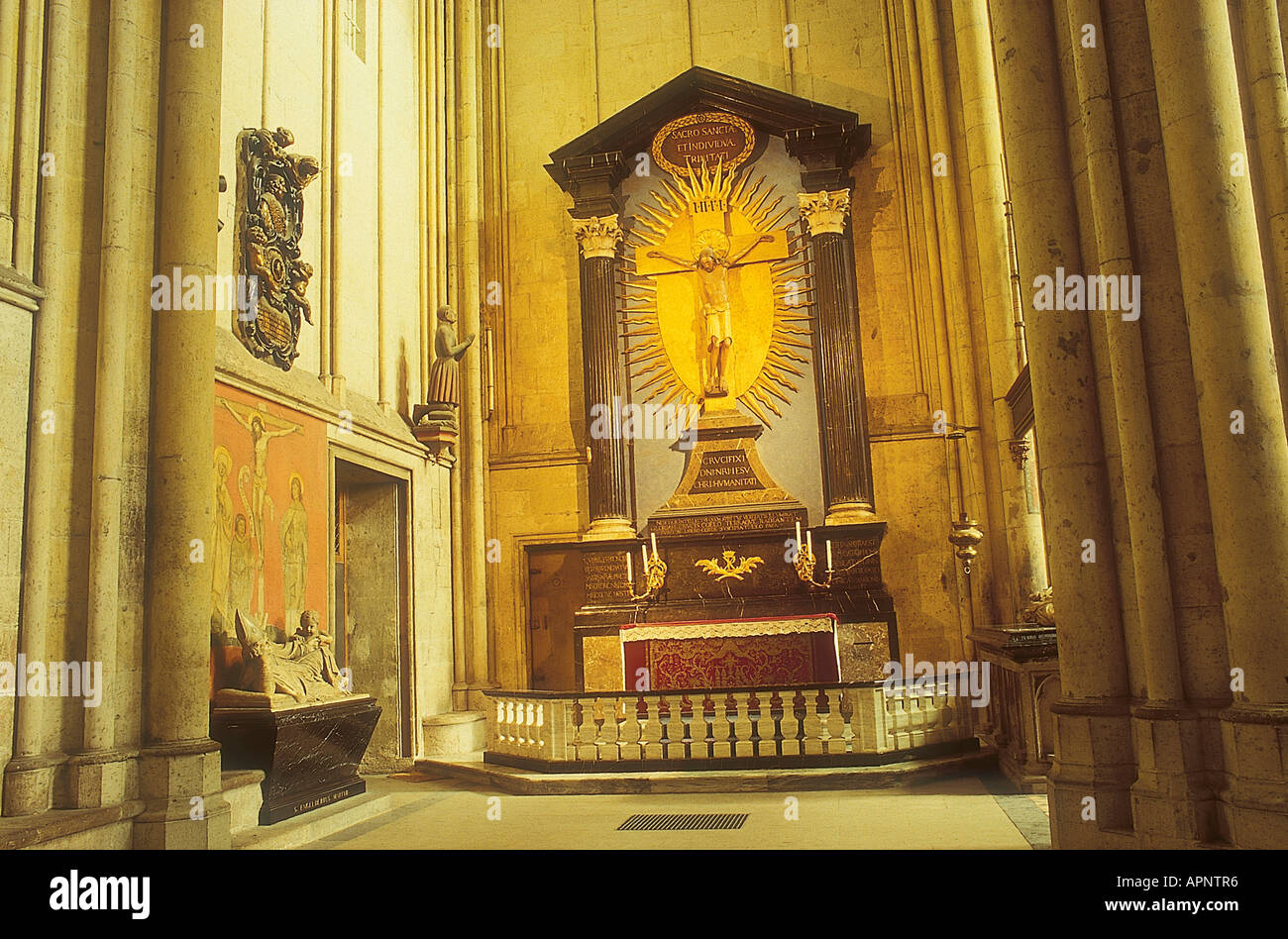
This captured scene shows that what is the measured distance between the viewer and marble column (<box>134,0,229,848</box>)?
5.40 metres

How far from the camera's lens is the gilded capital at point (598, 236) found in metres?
12.2

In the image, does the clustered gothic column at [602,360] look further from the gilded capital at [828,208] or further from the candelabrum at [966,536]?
the candelabrum at [966,536]

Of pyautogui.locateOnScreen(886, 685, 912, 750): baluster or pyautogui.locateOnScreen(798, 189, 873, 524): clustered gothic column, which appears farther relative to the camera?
pyautogui.locateOnScreen(798, 189, 873, 524): clustered gothic column

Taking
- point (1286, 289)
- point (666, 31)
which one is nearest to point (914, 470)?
point (666, 31)

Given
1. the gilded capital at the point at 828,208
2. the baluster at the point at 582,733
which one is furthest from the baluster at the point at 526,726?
the gilded capital at the point at 828,208

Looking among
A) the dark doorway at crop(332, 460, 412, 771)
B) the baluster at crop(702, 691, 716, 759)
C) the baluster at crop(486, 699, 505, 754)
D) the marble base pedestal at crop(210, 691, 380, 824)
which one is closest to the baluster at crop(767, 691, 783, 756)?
the baluster at crop(702, 691, 716, 759)

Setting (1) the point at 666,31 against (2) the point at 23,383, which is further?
(1) the point at 666,31

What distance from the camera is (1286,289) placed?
14.5ft

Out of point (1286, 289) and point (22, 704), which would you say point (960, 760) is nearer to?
point (1286, 289)

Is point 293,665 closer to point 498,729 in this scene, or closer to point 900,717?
point 498,729

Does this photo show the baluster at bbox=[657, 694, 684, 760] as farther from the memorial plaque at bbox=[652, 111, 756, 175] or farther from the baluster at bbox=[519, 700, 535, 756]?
the memorial plaque at bbox=[652, 111, 756, 175]

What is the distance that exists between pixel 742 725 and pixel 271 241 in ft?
17.1

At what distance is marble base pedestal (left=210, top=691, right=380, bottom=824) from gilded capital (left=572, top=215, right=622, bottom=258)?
6.76 metres

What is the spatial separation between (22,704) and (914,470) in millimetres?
8925
